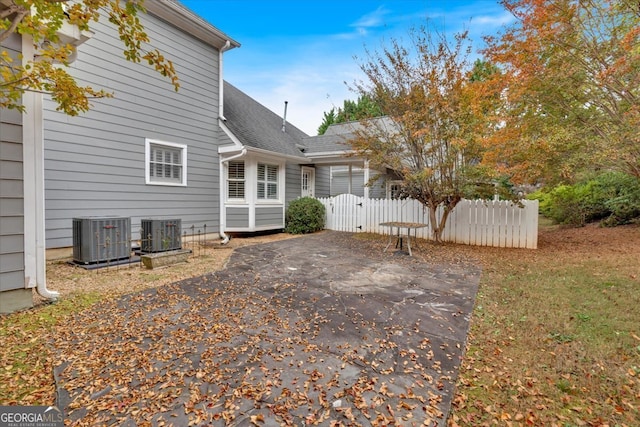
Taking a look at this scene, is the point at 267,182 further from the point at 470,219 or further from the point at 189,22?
the point at 470,219

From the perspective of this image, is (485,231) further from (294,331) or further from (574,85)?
(294,331)

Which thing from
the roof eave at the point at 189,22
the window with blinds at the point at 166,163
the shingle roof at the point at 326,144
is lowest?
the window with blinds at the point at 166,163

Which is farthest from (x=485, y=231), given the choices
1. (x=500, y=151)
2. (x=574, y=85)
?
(x=574, y=85)

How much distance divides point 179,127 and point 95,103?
208 centimetres

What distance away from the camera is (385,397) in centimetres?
221

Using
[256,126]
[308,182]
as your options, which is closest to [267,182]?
[256,126]

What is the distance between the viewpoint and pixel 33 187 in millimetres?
3738

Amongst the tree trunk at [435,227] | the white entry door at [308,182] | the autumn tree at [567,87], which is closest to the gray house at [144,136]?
the white entry door at [308,182]

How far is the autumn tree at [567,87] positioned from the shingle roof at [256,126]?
273 inches

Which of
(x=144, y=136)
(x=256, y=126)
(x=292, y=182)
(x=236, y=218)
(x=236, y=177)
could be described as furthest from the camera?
(x=292, y=182)

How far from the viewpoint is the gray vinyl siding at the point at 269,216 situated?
1038 cm

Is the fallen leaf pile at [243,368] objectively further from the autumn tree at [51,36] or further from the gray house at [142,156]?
the autumn tree at [51,36]

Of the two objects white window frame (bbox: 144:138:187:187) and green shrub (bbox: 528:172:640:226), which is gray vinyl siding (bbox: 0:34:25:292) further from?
green shrub (bbox: 528:172:640:226)

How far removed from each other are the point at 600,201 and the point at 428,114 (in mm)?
8851
